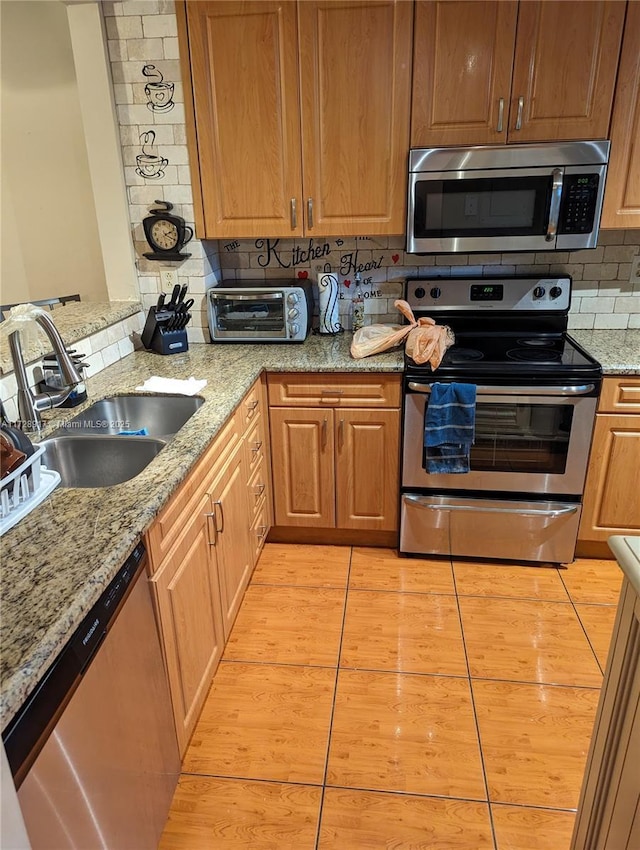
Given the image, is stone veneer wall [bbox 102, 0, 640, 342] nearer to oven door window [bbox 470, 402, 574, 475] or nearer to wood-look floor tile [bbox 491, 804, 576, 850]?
oven door window [bbox 470, 402, 574, 475]

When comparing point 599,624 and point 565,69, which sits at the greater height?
point 565,69

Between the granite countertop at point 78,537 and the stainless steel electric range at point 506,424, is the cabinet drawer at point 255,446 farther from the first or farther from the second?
the stainless steel electric range at point 506,424

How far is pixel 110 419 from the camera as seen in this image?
2059mm

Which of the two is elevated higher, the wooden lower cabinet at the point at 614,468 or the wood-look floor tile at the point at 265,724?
the wooden lower cabinet at the point at 614,468

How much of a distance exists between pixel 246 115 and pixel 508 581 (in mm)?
→ 2303

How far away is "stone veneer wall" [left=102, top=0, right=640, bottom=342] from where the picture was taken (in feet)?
7.64

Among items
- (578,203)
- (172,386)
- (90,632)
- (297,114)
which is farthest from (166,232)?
(90,632)

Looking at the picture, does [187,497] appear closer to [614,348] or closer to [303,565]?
[303,565]

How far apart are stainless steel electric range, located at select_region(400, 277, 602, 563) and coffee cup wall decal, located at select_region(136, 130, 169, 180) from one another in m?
1.25

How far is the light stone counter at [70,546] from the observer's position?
890 mm

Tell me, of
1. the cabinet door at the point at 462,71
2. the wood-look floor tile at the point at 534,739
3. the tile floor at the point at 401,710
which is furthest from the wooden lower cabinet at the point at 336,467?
the cabinet door at the point at 462,71

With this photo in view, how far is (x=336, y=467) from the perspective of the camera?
258 centimetres

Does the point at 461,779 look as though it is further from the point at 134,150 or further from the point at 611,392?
the point at 134,150

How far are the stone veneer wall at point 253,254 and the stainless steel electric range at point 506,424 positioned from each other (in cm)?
13
